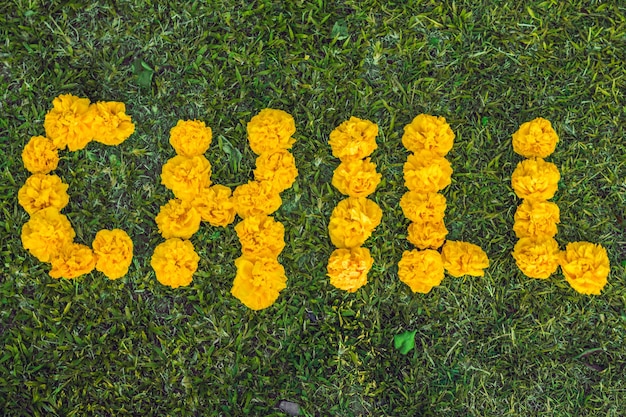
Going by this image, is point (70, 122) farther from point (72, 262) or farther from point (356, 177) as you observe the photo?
point (356, 177)

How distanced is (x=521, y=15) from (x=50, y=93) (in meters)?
2.22

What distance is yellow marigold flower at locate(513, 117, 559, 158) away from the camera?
2.43 m

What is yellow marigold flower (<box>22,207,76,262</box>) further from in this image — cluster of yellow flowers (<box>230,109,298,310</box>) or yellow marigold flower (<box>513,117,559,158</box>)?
yellow marigold flower (<box>513,117,559,158</box>)

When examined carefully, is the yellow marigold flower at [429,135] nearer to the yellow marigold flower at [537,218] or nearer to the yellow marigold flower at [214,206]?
the yellow marigold flower at [537,218]

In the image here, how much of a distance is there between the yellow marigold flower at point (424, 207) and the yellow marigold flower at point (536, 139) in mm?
437

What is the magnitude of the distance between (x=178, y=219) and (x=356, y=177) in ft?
2.60

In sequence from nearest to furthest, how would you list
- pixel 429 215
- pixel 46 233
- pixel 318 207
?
pixel 46 233 < pixel 429 215 < pixel 318 207

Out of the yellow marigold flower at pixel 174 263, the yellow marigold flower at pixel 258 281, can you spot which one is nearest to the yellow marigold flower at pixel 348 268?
the yellow marigold flower at pixel 258 281

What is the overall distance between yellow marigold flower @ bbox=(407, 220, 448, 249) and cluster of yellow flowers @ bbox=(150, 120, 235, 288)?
0.81m

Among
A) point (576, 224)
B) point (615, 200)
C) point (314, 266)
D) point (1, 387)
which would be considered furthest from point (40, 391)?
point (615, 200)

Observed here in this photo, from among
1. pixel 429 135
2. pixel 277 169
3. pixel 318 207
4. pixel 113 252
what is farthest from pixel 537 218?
pixel 113 252

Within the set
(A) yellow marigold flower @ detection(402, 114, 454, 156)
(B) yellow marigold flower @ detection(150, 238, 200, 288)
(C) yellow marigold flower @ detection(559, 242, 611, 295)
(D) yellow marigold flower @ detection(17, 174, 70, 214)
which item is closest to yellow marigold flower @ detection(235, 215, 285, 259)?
(B) yellow marigold flower @ detection(150, 238, 200, 288)

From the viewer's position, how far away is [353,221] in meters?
2.39

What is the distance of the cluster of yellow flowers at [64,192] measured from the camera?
7.68ft
